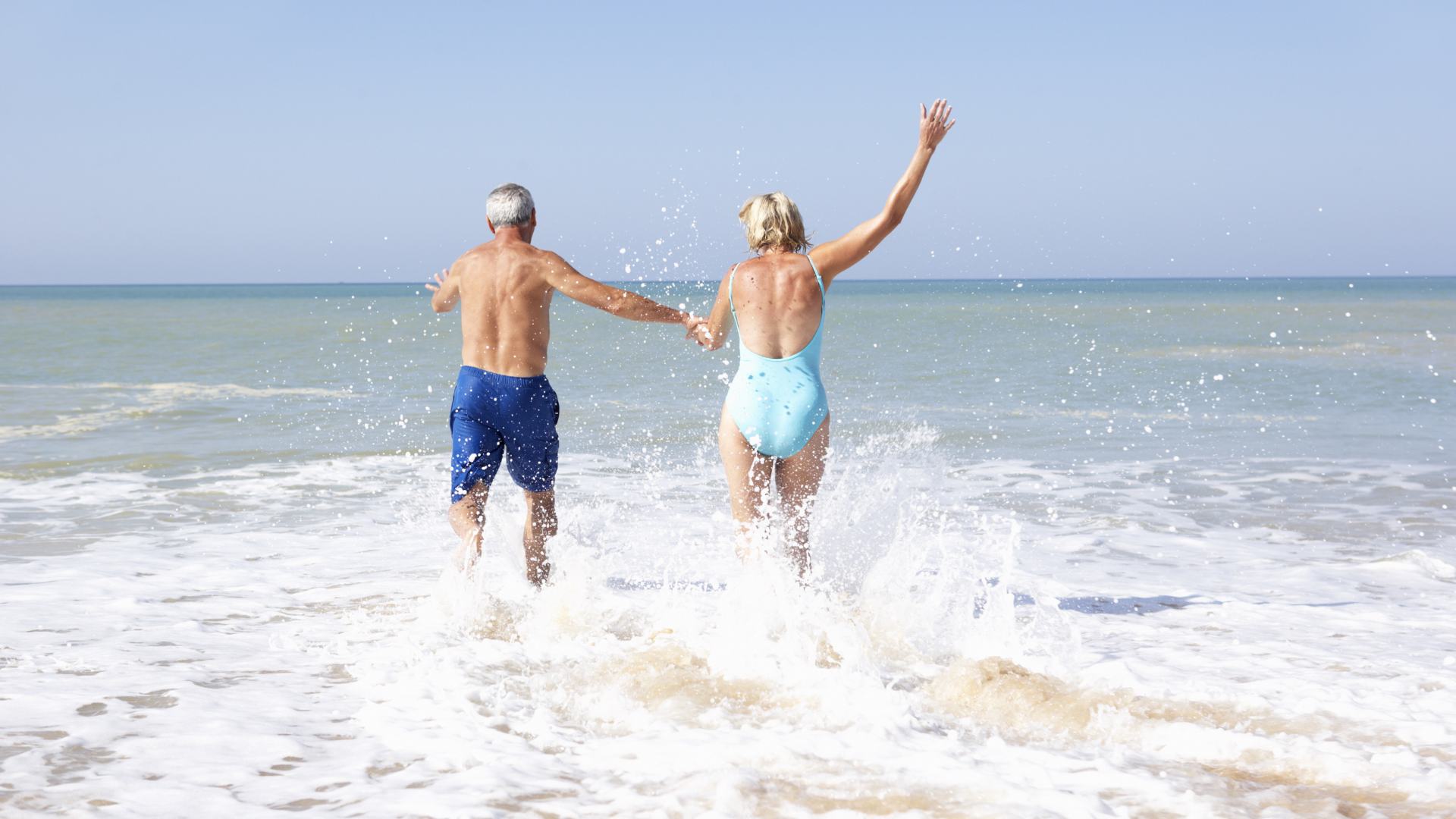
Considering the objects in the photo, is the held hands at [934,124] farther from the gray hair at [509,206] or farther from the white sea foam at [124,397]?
the white sea foam at [124,397]

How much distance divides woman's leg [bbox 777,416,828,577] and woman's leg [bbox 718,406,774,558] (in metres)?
0.08

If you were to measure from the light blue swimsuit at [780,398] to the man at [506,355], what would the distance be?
1.60ft

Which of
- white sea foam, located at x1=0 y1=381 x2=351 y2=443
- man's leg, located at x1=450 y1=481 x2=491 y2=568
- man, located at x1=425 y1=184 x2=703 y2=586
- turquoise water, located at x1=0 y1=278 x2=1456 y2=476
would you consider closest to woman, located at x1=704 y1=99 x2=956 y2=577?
man, located at x1=425 y1=184 x2=703 y2=586

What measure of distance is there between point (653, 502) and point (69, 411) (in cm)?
895

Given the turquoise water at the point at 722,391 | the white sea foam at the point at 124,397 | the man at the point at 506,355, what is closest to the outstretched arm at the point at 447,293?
the man at the point at 506,355

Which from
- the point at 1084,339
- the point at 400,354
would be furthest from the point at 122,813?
the point at 1084,339

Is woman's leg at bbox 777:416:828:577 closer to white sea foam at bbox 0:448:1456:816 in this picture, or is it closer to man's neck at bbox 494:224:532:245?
white sea foam at bbox 0:448:1456:816

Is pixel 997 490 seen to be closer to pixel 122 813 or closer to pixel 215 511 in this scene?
pixel 215 511

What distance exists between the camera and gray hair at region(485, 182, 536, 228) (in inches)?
205

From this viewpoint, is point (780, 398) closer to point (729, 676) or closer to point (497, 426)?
point (729, 676)

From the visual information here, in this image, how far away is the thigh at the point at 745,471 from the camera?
4.75 m

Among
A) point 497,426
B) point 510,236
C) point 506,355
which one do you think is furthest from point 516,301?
point 497,426

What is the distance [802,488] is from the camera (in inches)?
188

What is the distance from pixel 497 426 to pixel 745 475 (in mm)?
1179
